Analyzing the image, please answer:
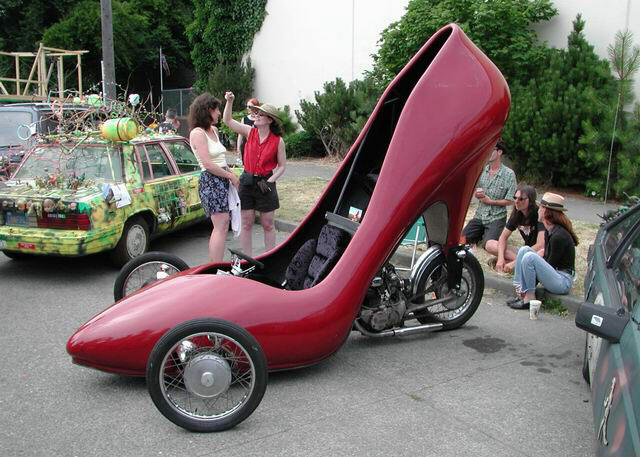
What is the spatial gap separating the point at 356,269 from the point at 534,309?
215 cm

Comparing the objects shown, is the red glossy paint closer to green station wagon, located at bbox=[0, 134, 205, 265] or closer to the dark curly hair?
the dark curly hair

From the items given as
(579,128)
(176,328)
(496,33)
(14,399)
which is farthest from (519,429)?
(496,33)

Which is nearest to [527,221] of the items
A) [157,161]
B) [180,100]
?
[157,161]

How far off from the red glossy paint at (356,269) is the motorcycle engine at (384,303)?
0.40 meters

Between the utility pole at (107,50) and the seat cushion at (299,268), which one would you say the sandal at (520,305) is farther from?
the utility pole at (107,50)

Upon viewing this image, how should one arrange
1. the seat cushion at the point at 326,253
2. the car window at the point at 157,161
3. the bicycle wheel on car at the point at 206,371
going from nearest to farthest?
the bicycle wheel on car at the point at 206,371 → the seat cushion at the point at 326,253 → the car window at the point at 157,161

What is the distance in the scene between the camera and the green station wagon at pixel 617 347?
232cm

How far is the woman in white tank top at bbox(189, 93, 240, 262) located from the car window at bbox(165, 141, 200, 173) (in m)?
1.77

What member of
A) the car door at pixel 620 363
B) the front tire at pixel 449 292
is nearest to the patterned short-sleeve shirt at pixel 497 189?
the front tire at pixel 449 292

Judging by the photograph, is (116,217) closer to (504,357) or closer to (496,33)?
(504,357)

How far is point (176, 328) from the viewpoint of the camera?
3.46 metres

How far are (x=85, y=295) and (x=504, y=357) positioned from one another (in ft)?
12.8

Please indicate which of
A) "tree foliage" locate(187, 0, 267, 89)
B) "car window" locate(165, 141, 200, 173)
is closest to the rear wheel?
"car window" locate(165, 141, 200, 173)

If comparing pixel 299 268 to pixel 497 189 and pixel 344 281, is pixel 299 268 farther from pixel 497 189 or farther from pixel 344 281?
pixel 497 189
